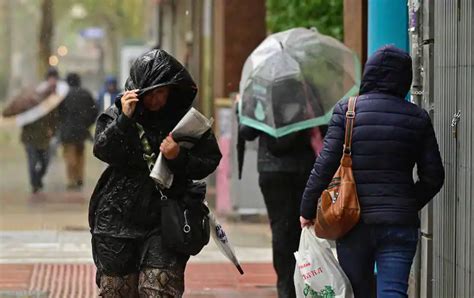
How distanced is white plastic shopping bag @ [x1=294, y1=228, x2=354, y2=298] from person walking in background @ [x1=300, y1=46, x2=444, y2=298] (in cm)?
8

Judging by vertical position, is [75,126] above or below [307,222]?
below

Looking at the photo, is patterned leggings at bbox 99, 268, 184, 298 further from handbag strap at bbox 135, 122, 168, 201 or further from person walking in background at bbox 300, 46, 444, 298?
person walking in background at bbox 300, 46, 444, 298

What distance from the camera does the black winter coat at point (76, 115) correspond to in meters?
18.4

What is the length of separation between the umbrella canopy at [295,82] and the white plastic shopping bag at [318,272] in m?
2.14

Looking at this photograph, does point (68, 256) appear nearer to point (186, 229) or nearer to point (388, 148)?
point (186, 229)

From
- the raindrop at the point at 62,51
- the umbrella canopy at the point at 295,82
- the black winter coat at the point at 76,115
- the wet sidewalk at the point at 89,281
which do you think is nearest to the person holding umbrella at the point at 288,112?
the umbrella canopy at the point at 295,82

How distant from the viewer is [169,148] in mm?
5727

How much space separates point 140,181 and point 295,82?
3139 mm

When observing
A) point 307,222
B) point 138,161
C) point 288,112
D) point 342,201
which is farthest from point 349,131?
point 288,112

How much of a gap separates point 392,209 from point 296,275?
85 cm

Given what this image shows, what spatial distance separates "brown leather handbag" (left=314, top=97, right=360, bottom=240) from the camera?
5867mm

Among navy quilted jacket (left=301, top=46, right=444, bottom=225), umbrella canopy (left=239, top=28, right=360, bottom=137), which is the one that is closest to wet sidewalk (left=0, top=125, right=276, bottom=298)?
umbrella canopy (left=239, top=28, right=360, bottom=137)

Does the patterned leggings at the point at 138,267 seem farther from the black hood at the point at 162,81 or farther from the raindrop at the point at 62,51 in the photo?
the raindrop at the point at 62,51

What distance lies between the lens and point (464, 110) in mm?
6418
